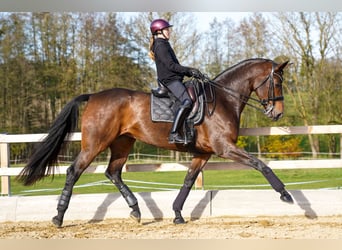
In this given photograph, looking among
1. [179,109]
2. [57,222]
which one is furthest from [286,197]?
[57,222]

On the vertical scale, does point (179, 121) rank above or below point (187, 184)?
above

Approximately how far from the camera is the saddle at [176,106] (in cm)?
641

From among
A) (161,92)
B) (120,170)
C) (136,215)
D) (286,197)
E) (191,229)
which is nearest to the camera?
(286,197)

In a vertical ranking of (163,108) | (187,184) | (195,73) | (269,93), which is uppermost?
(195,73)

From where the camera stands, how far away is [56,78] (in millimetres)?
22031

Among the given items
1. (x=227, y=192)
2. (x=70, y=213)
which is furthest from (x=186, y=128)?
(x=70, y=213)

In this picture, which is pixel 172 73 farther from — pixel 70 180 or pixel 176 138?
pixel 70 180

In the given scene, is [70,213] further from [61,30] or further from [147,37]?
[61,30]

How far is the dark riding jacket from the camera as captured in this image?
625cm

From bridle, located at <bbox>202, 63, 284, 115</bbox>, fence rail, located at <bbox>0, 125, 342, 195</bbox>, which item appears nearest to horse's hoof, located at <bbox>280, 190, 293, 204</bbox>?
fence rail, located at <bbox>0, 125, 342, 195</bbox>

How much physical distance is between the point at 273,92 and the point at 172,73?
142 cm

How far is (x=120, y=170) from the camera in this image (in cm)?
693

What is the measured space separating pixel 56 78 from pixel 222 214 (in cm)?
1665

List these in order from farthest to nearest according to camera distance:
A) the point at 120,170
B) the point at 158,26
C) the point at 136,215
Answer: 1. the point at 120,170
2. the point at 136,215
3. the point at 158,26
